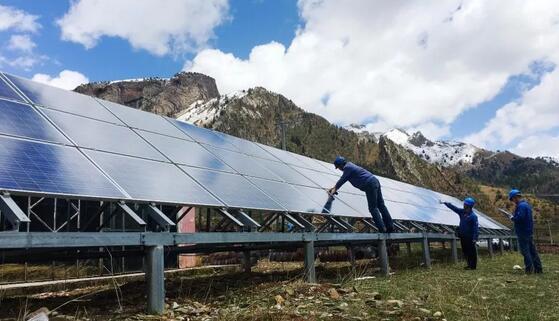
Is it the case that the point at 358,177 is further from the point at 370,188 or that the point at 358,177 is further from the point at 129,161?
the point at 129,161

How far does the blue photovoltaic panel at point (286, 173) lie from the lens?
12.8m

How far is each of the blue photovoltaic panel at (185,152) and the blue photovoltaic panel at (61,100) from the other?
0.90 m

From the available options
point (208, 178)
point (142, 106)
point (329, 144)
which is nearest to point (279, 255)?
point (208, 178)

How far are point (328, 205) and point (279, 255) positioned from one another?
13.0 meters

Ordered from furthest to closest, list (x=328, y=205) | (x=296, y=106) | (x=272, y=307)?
(x=296, y=106) < (x=328, y=205) < (x=272, y=307)

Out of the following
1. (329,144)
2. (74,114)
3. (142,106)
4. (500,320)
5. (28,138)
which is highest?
(142,106)

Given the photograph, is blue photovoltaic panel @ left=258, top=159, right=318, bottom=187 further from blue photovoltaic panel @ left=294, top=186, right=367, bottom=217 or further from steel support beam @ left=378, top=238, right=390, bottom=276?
steel support beam @ left=378, top=238, right=390, bottom=276

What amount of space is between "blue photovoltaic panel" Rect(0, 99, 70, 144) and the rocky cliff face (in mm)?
162558

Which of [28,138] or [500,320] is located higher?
[28,138]

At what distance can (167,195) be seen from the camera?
7156mm

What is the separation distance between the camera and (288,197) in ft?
35.2

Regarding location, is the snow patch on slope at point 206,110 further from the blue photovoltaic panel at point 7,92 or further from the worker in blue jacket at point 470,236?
the blue photovoltaic panel at point 7,92

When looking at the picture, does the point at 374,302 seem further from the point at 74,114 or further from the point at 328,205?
the point at 74,114

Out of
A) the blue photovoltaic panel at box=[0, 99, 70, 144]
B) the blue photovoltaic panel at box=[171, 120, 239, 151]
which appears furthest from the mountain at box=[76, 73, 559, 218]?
the blue photovoltaic panel at box=[0, 99, 70, 144]
